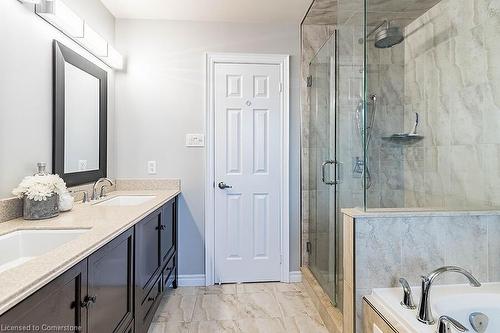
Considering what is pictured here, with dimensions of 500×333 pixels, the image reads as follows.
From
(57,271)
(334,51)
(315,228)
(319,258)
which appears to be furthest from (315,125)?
(57,271)

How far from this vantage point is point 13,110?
1.55 metres

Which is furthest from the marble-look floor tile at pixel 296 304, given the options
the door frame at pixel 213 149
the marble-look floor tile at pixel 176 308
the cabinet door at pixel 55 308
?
the cabinet door at pixel 55 308

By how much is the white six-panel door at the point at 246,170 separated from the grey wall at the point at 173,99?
0.56 ft

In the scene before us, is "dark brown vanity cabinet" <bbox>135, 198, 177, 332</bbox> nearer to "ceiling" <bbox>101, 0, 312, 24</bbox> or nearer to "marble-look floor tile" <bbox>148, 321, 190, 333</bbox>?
"marble-look floor tile" <bbox>148, 321, 190, 333</bbox>

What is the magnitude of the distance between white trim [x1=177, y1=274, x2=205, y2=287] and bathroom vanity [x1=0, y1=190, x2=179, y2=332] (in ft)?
1.72

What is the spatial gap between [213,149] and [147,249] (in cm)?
118

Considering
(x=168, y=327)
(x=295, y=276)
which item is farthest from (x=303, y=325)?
(x=168, y=327)

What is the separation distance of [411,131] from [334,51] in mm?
867

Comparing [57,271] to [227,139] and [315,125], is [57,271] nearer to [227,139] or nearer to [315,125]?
[227,139]

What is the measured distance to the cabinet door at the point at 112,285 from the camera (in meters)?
1.15

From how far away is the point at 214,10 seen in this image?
102 inches

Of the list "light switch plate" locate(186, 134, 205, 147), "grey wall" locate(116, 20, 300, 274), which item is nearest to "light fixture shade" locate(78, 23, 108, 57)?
"grey wall" locate(116, 20, 300, 274)

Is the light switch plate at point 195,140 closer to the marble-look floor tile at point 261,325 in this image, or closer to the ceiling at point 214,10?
the ceiling at point 214,10

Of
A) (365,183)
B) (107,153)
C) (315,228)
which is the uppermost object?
(107,153)
